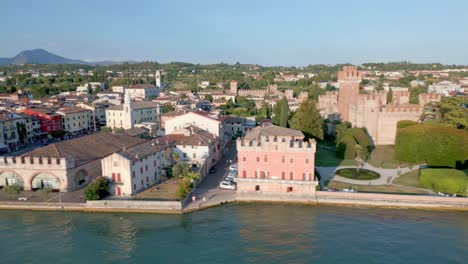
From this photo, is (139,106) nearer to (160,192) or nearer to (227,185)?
(160,192)

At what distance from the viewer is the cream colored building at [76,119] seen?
2635 inches

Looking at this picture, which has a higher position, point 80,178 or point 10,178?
point 10,178

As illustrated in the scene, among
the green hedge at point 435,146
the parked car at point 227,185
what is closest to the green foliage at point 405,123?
the green hedge at point 435,146

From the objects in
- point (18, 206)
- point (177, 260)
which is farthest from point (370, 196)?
point (18, 206)

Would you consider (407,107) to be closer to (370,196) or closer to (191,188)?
(370,196)

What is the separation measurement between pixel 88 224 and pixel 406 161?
117 feet

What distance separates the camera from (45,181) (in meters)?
34.8

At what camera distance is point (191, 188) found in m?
34.3

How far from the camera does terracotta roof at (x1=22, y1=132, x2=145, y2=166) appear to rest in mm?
35312

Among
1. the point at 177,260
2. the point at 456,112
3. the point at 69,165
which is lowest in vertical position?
A: the point at 177,260

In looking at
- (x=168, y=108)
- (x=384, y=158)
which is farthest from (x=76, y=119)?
(x=384, y=158)

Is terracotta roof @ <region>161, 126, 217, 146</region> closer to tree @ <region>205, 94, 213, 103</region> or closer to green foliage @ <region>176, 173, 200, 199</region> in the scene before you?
green foliage @ <region>176, 173, 200, 199</region>

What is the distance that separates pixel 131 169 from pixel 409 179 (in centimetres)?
2816

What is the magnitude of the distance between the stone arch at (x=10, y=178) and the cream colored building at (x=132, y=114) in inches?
1143
